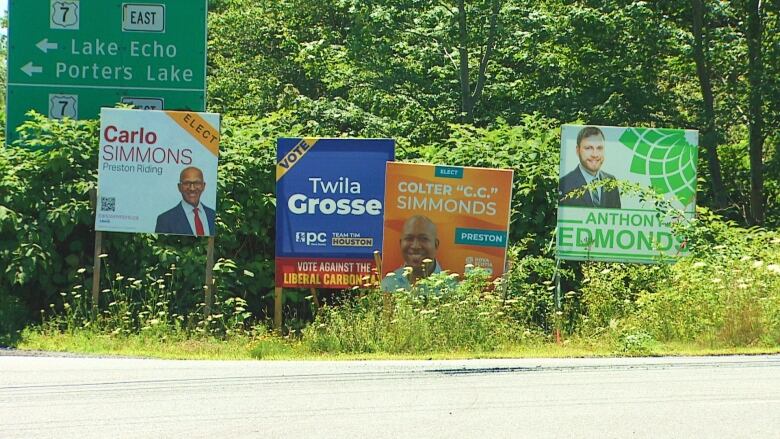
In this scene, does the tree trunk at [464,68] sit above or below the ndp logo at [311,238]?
above

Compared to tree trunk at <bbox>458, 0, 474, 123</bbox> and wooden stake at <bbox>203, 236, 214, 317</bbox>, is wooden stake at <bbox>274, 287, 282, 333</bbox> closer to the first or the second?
wooden stake at <bbox>203, 236, 214, 317</bbox>

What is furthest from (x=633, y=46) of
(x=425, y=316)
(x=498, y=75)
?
(x=425, y=316)

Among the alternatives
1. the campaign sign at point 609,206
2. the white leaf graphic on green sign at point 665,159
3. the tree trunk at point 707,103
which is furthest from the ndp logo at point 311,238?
the tree trunk at point 707,103

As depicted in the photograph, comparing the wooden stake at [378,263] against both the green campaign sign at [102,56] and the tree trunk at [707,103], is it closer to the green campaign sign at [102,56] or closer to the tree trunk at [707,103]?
the green campaign sign at [102,56]

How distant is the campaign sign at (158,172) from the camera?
42.3ft

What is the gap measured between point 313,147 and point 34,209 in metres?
3.59

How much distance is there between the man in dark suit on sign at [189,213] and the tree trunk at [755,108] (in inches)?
422

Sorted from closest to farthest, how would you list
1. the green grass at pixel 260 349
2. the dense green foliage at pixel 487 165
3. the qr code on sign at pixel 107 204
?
1. the green grass at pixel 260 349
2. the dense green foliage at pixel 487 165
3. the qr code on sign at pixel 107 204

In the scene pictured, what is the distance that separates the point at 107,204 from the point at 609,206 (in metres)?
6.15

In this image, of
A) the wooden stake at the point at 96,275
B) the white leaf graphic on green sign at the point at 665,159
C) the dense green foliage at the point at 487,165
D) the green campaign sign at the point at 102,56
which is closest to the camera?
the dense green foliage at the point at 487,165

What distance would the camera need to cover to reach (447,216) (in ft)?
43.0

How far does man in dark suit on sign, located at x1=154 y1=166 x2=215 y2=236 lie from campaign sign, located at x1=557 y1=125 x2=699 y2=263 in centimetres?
436

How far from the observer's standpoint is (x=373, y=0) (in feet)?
72.5

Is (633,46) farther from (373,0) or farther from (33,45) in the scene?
(33,45)
